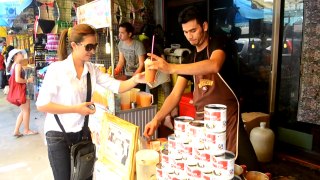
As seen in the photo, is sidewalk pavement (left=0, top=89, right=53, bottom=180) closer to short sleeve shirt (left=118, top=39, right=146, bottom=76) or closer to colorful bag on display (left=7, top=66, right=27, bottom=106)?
colorful bag on display (left=7, top=66, right=27, bottom=106)

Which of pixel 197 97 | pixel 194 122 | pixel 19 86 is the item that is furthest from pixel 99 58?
pixel 194 122

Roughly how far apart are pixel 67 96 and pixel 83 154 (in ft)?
1.66

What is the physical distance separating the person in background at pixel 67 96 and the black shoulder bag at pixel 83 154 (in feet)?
0.11

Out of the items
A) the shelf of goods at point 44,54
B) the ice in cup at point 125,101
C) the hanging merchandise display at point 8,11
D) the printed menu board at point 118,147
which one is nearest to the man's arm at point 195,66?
the printed menu board at point 118,147

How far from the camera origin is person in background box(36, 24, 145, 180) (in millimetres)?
2081

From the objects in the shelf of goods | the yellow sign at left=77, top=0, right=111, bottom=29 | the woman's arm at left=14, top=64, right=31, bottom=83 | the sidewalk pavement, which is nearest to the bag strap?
the yellow sign at left=77, top=0, right=111, bottom=29

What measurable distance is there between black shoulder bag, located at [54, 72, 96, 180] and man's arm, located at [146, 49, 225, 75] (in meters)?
0.88

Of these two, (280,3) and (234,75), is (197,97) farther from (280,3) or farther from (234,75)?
(280,3)

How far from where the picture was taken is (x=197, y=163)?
1.33 metres

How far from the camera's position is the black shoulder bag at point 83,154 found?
7.36 feet

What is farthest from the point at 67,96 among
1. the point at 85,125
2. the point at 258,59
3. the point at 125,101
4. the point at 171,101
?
the point at 258,59

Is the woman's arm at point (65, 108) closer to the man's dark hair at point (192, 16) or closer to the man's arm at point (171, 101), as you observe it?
the man's arm at point (171, 101)

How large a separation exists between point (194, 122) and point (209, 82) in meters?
0.65

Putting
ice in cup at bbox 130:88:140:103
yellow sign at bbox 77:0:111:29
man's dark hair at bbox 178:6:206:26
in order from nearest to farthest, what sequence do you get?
man's dark hair at bbox 178:6:206:26 < yellow sign at bbox 77:0:111:29 < ice in cup at bbox 130:88:140:103
